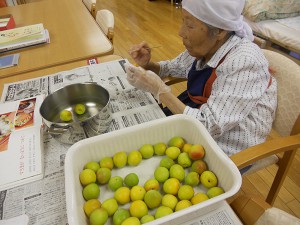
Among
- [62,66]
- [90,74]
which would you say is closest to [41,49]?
[62,66]

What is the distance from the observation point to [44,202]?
2.14 ft

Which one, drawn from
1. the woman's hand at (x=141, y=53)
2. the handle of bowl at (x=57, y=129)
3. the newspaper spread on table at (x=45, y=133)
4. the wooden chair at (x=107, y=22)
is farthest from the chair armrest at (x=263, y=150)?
the wooden chair at (x=107, y=22)

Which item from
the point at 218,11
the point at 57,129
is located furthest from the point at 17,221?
the point at 218,11

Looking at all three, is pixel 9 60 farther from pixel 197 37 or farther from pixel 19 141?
pixel 197 37

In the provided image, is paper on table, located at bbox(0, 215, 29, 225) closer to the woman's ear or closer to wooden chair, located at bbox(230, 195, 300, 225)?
wooden chair, located at bbox(230, 195, 300, 225)

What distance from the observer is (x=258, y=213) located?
0.61 meters

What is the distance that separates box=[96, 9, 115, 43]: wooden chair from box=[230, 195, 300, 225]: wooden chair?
1.20 m

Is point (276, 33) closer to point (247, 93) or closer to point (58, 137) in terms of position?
point (247, 93)

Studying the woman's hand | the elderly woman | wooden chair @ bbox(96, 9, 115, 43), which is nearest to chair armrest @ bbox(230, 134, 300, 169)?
the elderly woman

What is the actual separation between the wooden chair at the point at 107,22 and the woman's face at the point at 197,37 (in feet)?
2.09

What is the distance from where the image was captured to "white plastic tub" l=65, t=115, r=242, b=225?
550mm

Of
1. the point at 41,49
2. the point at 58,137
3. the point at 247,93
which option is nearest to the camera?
the point at 58,137

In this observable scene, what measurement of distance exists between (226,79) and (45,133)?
26.5 inches

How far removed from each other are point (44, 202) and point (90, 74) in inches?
26.6
